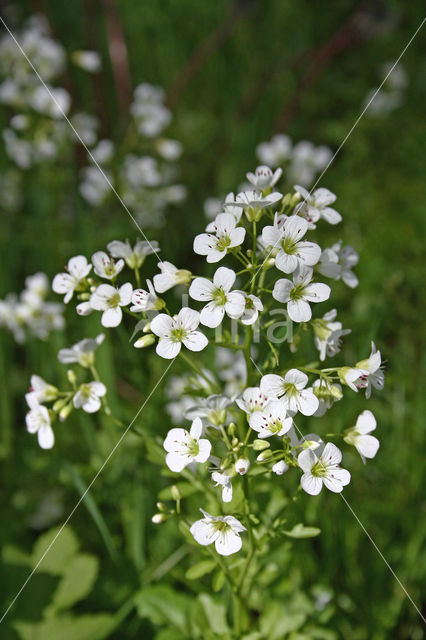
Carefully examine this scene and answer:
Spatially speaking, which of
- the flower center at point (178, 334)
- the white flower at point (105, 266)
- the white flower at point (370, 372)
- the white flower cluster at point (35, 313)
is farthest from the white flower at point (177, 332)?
the white flower cluster at point (35, 313)

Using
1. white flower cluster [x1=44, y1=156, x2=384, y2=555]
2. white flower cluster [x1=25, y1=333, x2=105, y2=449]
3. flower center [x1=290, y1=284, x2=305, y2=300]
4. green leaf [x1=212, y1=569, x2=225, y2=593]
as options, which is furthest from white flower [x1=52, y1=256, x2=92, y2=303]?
green leaf [x1=212, y1=569, x2=225, y2=593]

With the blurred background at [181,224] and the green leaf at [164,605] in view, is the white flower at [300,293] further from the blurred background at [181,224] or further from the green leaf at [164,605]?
the green leaf at [164,605]

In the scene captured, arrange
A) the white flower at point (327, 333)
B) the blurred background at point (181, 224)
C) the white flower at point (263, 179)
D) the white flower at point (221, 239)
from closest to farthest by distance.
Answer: the white flower at point (221, 239)
the white flower at point (327, 333)
the white flower at point (263, 179)
the blurred background at point (181, 224)

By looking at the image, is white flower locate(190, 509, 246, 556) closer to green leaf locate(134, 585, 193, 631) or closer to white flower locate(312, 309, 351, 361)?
white flower locate(312, 309, 351, 361)

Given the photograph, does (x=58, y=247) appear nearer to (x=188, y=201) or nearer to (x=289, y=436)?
(x=188, y=201)

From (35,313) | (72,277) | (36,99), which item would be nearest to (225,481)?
(72,277)

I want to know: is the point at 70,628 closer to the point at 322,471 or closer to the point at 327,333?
the point at 322,471
